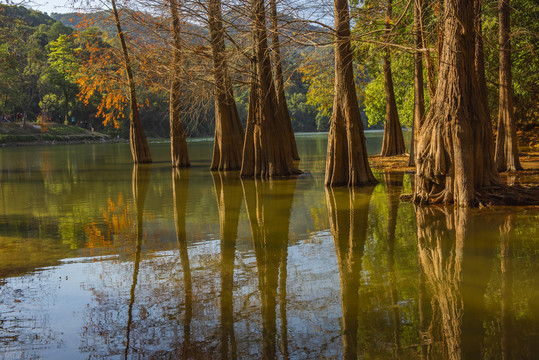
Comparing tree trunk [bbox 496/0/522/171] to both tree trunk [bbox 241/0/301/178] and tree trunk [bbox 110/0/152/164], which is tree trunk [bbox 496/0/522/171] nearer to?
tree trunk [bbox 241/0/301/178]

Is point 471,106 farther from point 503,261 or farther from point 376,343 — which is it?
point 376,343

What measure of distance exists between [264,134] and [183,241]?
9.87 m

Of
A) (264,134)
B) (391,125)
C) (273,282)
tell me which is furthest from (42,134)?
(273,282)

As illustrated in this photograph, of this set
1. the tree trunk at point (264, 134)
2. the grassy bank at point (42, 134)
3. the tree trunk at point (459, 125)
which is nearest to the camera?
the tree trunk at point (459, 125)

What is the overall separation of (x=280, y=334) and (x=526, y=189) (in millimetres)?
8628

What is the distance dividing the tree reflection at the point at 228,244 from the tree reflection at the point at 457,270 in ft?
6.01

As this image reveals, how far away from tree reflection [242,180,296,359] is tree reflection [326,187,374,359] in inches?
24.0

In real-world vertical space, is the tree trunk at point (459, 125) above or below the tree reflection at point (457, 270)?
above

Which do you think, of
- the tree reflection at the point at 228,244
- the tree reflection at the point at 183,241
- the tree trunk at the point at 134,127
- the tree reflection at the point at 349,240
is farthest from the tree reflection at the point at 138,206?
the tree reflection at the point at 349,240

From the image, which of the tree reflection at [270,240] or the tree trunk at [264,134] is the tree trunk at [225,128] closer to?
the tree trunk at [264,134]

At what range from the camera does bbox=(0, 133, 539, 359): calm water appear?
4.86 meters

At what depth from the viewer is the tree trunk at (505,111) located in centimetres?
1609

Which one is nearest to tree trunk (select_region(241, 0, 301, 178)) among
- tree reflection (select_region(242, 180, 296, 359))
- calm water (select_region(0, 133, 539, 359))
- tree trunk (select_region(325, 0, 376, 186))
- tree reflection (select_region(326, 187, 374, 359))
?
tree reflection (select_region(242, 180, 296, 359))

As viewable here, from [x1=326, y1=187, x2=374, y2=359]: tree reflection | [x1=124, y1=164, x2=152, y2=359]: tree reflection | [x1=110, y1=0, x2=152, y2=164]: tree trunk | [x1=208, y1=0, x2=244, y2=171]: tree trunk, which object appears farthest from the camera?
[x1=110, y1=0, x2=152, y2=164]: tree trunk
